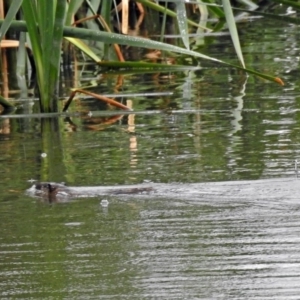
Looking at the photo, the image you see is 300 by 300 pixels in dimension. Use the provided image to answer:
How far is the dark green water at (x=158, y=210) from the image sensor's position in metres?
2.88

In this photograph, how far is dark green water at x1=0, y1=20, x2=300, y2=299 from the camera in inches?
113

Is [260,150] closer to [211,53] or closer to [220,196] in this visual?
[220,196]

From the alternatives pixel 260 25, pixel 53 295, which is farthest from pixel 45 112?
pixel 260 25

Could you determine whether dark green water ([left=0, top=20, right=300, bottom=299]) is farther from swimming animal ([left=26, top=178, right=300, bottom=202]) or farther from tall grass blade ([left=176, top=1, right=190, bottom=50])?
tall grass blade ([left=176, top=1, right=190, bottom=50])

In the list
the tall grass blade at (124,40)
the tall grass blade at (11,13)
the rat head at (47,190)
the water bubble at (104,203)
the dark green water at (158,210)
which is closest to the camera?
the dark green water at (158,210)

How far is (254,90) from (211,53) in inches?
76.5

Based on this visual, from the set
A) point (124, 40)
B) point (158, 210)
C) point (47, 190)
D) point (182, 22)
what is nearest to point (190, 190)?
point (158, 210)

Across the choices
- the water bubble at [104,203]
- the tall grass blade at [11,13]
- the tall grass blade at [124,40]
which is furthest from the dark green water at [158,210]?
the tall grass blade at [11,13]

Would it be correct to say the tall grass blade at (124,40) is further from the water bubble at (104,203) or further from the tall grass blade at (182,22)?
the water bubble at (104,203)

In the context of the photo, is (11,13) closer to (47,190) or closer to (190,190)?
(47,190)

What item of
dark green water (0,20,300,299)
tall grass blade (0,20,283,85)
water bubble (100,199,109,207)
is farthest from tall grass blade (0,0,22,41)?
water bubble (100,199,109,207)

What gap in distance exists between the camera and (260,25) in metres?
10.1

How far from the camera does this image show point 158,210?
364 cm

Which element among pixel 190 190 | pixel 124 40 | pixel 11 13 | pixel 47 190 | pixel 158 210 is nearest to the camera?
pixel 158 210
